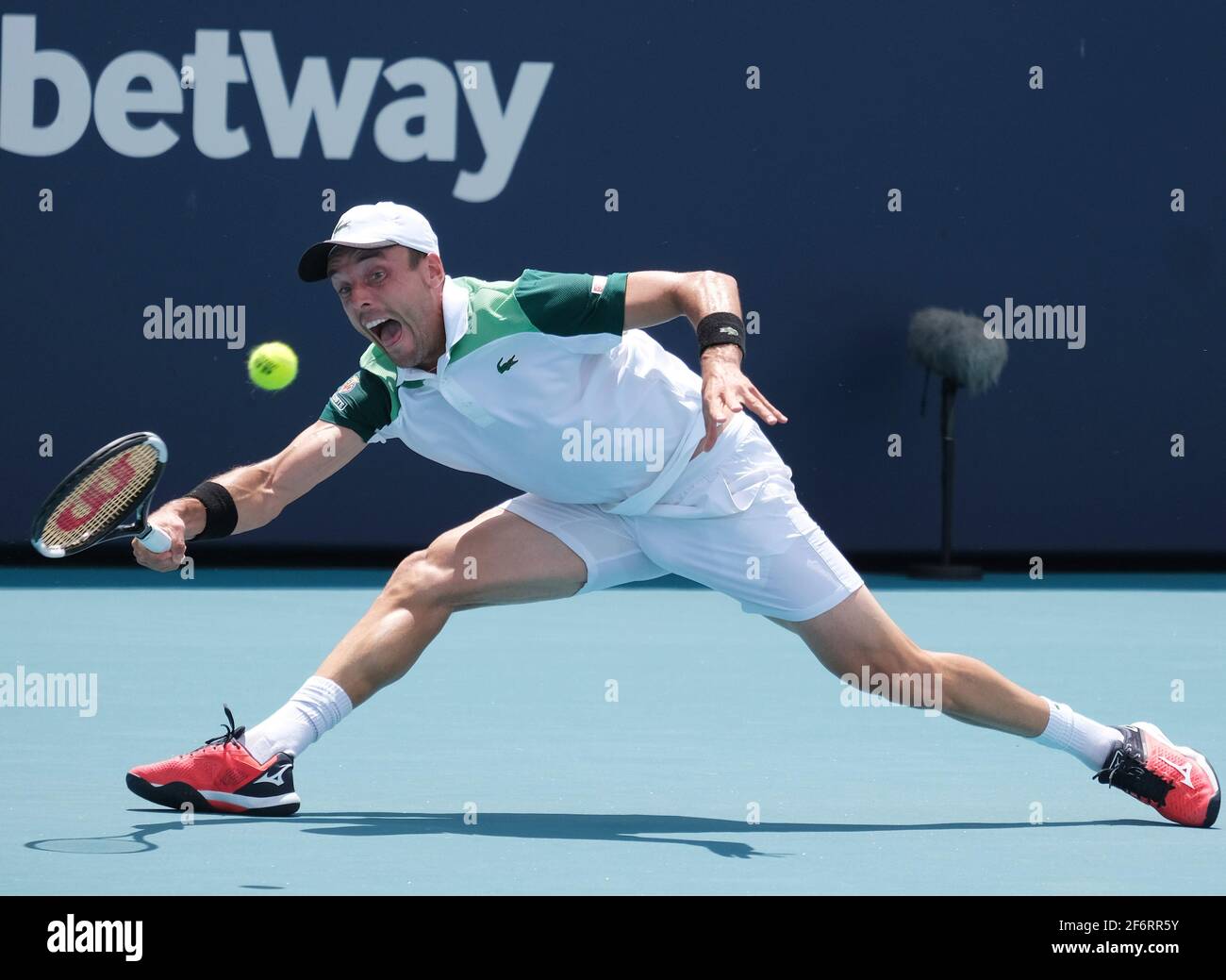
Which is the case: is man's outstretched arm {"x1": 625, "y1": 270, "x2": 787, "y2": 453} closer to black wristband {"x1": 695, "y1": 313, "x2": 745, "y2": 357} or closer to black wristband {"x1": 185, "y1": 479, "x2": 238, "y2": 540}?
black wristband {"x1": 695, "y1": 313, "x2": 745, "y2": 357}

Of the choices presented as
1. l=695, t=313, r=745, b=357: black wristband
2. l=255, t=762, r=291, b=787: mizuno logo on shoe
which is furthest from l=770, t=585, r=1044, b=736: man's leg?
l=255, t=762, r=291, b=787: mizuno logo on shoe

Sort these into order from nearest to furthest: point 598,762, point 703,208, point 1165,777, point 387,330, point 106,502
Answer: point 106,502 < point 387,330 < point 1165,777 < point 598,762 < point 703,208

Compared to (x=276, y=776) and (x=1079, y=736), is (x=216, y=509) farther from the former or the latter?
(x=1079, y=736)

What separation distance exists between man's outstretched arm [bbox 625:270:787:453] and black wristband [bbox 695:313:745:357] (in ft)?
0.05

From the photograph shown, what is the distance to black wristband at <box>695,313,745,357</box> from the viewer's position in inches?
163

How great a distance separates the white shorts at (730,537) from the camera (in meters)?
4.50

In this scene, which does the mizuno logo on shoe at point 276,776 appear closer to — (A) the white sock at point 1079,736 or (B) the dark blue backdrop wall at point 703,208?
(A) the white sock at point 1079,736

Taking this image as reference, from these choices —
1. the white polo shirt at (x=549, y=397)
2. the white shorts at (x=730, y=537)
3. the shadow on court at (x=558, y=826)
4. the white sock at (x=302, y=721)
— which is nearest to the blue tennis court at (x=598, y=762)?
the shadow on court at (x=558, y=826)

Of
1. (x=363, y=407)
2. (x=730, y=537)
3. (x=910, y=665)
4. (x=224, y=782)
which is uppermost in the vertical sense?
(x=363, y=407)

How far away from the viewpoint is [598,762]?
5395 millimetres

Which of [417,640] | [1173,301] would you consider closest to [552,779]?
[417,640]

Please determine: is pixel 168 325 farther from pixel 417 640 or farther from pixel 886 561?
pixel 417 640

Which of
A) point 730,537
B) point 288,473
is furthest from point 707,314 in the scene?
point 288,473

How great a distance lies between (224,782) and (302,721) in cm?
22
